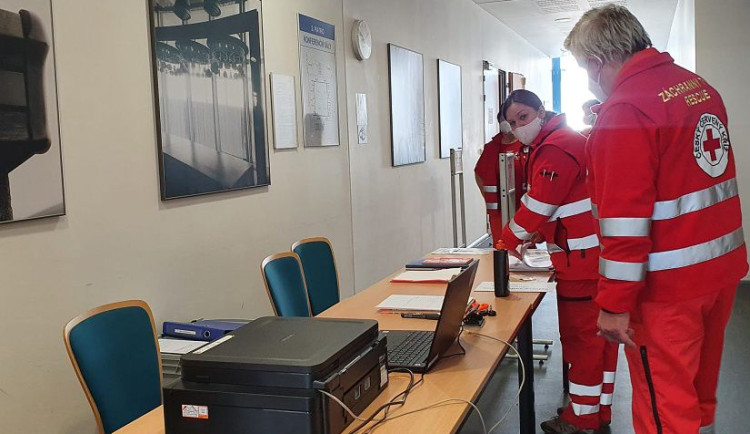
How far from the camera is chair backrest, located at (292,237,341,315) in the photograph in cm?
344

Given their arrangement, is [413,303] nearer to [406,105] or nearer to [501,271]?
[501,271]

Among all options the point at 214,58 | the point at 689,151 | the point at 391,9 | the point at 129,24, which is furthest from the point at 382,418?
the point at 391,9

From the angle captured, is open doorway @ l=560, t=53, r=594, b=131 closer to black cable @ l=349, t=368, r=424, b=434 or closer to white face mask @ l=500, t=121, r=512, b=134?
white face mask @ l=500, t=121, r=512, b=134

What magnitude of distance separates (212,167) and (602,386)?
6.80 ft

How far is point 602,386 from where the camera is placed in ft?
10.6

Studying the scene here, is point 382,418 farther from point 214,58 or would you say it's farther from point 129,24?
point 214,58

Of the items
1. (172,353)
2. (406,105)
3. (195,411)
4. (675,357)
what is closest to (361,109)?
(406,105)

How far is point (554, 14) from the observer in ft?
30.2

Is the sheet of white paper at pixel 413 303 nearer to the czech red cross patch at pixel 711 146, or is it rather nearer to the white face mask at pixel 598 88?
the white face mask at pixel 598 88

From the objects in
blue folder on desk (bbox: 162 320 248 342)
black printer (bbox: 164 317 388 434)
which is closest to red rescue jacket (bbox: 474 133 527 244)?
blue folder on desk (bbox: 162 320 248 342)

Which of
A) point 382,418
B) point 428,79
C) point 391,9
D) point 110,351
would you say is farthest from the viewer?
point 428,79

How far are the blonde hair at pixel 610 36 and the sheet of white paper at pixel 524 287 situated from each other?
101 cm

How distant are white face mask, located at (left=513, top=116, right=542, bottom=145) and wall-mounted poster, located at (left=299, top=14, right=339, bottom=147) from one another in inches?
52.5

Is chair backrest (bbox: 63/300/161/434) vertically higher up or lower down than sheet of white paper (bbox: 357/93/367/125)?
lower down
